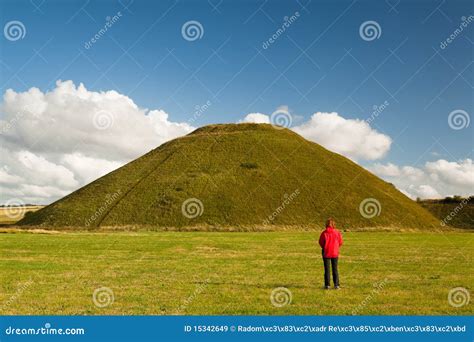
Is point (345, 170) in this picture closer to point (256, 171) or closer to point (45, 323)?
point (256, 171)

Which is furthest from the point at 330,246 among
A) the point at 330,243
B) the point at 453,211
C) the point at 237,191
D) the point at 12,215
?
the point at 12,215

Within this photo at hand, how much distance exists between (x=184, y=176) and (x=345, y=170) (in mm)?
34148

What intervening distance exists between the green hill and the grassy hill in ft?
47.1

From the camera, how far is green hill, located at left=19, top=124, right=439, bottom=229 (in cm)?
8106

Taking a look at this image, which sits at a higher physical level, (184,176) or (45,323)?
(184,176)

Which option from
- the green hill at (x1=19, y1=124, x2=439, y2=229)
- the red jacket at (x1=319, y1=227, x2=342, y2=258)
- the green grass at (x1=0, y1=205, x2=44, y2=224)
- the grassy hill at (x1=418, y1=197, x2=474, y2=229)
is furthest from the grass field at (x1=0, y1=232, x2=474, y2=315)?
the grassy hill at (x1=418, y1=197, x2=474, y2=229)

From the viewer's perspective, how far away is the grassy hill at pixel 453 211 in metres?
109

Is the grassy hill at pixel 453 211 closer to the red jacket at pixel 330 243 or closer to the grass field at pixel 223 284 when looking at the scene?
the grass field at pixel 223 284

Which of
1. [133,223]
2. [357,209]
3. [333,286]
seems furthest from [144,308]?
[357,209]

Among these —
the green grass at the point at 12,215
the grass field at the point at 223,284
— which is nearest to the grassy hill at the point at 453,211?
the grass field at the point at 223,284

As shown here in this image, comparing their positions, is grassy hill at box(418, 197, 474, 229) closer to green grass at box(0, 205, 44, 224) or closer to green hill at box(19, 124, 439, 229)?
green hill at box(19, 124, 439, 229)

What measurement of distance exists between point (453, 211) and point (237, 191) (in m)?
59.0

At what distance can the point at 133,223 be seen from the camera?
78.1 meters

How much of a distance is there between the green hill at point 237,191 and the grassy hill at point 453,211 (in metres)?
14.3
